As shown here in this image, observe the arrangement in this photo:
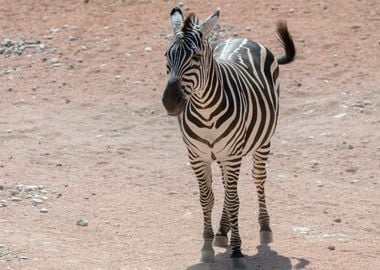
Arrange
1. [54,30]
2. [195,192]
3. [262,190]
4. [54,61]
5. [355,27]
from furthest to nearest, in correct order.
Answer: [54,30], [355,27], [54,61], [195,192], [262,190]

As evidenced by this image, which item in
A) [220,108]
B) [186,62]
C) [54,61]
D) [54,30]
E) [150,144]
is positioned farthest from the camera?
[54,30]

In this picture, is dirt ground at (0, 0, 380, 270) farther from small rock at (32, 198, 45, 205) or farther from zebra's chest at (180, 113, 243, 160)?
zebra's chest at (180, 113, 243, 160)

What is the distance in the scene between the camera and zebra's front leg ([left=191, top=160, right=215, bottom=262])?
6672mm

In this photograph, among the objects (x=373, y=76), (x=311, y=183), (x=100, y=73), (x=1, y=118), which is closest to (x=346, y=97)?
(x=373, y=76)

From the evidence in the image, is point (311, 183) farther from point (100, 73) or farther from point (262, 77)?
point (100, 73)

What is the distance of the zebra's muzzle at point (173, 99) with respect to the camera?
568 cm

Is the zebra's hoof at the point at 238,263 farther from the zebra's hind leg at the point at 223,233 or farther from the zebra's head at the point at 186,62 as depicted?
the zebra's head at the point at 186,62

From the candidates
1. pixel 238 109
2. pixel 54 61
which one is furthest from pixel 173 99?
pixel 54 61

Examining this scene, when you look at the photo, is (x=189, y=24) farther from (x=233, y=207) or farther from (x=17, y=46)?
(x=17, y=46)

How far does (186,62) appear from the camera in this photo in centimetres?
590

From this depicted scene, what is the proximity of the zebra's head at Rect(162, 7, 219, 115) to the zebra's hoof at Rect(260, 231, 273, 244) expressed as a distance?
1736 millimetres

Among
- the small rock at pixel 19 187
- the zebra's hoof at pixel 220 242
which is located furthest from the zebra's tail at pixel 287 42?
the small rock at pixel 19 187

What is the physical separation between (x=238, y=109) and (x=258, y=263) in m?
1.23

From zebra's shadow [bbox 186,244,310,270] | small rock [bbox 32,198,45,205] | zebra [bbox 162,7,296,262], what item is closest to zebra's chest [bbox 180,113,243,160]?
zebra [bbox 162,7,296,262]
